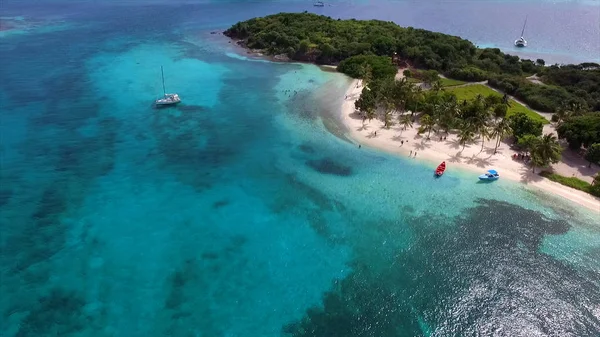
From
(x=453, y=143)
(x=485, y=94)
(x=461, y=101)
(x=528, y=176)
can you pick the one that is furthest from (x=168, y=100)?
(x=485, y=94)

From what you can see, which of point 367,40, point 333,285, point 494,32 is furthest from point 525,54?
point 333,285

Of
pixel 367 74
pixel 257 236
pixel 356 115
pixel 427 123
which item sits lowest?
pixel 257 236

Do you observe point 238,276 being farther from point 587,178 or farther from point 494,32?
point 494,32

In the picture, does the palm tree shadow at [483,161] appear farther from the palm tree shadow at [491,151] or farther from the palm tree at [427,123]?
the palm tree at [427,123]

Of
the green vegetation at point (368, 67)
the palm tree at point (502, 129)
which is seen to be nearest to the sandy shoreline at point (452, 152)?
the palm tree at point (502, 129)

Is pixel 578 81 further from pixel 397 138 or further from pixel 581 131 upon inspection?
pixel 397 138
